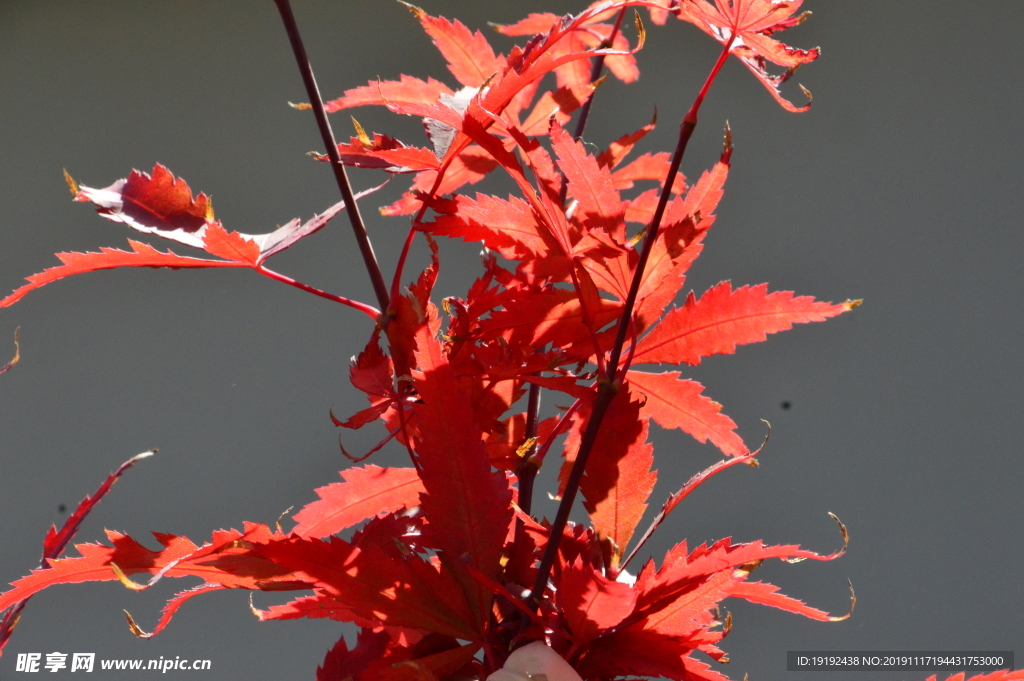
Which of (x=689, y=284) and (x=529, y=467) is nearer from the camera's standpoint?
(x=529, y=467)

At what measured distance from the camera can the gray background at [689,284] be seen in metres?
0.70

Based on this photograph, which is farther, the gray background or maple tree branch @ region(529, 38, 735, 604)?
the gray background

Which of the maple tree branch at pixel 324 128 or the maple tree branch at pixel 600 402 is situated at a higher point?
the maple tree branch at pixel 324 128

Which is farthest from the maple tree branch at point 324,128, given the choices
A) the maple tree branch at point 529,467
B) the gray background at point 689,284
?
the gray background at point 689,284

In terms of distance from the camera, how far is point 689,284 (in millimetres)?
709

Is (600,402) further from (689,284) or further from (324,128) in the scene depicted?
(689,284)

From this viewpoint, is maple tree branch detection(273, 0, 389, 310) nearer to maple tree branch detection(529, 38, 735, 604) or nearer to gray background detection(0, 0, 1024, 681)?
maple tree branch detection(529, 38, 735, 604)

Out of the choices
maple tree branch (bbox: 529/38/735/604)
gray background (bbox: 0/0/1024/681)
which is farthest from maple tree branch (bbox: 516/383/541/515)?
gray background (bbox: 0/0/1024/681)

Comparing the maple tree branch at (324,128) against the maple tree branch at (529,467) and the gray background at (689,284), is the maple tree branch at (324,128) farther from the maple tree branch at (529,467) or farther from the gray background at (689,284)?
the gray background at (689,284)

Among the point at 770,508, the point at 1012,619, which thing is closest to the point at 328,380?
the point at 770,508

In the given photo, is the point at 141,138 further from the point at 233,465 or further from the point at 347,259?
the point at 233,465

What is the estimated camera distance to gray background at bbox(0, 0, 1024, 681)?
2.28 ft

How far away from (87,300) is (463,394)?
31.1 inches

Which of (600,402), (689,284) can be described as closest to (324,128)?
(600,402)
